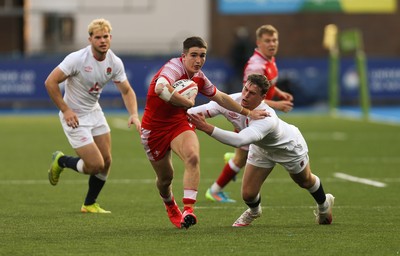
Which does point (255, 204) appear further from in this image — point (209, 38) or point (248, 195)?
point (209, 38)

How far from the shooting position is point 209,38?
4231 cm

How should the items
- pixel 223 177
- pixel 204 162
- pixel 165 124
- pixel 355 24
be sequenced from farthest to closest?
pixel 355 24
pixel 204 162
pixel 223 177
pixel 165 124

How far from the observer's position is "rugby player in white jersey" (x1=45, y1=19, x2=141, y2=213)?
41.1 ft

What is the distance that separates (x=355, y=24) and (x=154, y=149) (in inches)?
1303

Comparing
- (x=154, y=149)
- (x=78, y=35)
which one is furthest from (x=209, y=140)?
(x=78, y=35)

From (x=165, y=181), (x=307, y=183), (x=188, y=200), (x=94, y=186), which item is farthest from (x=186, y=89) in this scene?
(x=94, y=186)

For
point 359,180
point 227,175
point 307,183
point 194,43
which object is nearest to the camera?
point 194,43

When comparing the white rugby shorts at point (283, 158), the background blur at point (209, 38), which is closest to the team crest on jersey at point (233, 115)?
the white rugby shorts at point (283, 158)

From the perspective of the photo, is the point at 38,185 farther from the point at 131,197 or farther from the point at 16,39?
the point at 16,39

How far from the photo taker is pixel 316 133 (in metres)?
25.8

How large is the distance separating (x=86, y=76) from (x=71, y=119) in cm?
64

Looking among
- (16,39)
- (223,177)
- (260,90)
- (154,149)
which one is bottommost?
(16,39)

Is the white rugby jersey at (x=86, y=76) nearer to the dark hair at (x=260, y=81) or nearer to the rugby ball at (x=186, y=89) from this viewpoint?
the rugby ball at (x=186, y=89)

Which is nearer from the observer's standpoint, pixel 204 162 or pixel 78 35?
pixel 204 162
